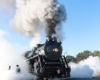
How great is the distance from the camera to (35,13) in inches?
615

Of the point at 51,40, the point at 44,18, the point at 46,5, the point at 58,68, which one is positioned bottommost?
the point at 58,68

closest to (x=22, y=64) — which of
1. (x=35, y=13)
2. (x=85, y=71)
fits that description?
(x=35, y=13)

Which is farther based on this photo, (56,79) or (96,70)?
(96,70)

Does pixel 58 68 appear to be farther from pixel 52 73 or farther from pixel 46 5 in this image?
pixel 46 5

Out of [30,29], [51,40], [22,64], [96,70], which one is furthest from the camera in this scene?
[96,70]

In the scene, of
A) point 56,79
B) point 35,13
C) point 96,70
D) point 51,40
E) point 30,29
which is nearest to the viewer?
point 56,79

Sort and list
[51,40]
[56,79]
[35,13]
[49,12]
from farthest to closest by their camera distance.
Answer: [35,13] < [49,12] < [51,40] < [56,79]

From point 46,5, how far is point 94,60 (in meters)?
12.9

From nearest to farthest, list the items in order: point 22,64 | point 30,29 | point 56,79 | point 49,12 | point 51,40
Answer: point 56,79 → point 51,40 → point 49,12 → point 22,64 → point 30,29

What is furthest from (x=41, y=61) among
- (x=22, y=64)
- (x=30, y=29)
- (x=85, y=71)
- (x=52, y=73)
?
(x=30, y=29)

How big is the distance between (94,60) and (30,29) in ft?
36.3

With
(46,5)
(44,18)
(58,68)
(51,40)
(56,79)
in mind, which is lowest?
(56,79)

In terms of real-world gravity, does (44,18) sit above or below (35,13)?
below

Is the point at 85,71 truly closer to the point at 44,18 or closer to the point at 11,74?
the point at 44,18
